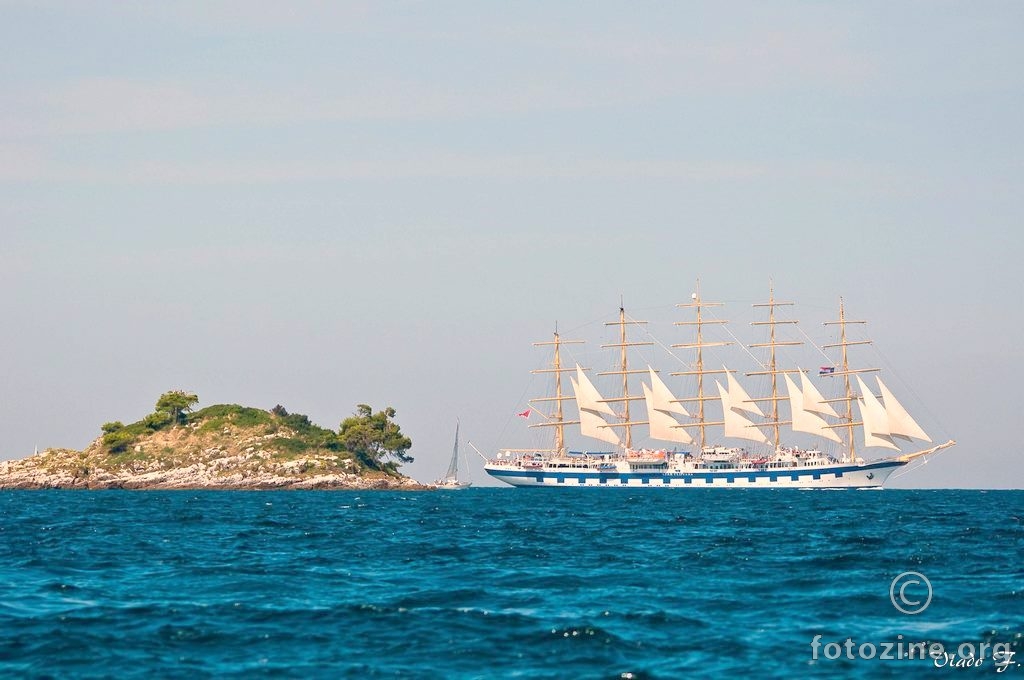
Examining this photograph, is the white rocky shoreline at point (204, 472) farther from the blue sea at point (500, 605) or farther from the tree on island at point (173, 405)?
the blue sea at point (500, 605)

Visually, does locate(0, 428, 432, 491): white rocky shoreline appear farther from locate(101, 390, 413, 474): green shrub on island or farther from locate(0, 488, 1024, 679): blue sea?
locate(0, 488, 1024, 679): blue sea

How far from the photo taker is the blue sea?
26.2 m

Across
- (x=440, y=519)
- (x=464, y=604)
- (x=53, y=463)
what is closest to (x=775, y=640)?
(x=464, y=604)

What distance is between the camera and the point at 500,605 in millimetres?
33625

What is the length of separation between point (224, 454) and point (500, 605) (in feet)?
444

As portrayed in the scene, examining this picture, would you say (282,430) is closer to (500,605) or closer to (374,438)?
(374,438)

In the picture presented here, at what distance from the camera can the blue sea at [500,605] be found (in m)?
26.2

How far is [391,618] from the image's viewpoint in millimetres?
31234

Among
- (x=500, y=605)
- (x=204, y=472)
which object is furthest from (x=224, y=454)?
(x=500, y=605)

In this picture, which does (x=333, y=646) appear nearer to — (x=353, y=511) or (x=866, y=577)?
(x=866, y=577)

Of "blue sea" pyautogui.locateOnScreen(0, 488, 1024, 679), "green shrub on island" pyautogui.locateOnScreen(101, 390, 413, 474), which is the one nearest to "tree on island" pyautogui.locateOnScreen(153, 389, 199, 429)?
"green shrub on island" pyautogui.locateOnScreen(101, 390, 413, 474)

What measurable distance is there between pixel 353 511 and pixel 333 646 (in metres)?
63.7
